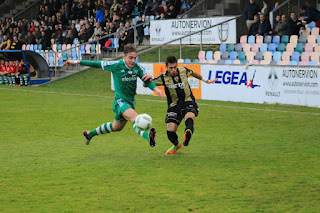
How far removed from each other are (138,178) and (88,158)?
1.83 meters

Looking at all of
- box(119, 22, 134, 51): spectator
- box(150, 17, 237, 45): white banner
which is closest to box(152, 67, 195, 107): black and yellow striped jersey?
box(150, 17, 237, 45): white banner

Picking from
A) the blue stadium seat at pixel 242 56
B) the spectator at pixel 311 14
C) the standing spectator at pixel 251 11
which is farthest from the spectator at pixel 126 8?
the spectator at pixel 311 14

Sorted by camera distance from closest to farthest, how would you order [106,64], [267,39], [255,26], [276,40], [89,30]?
1. [106,64]
2. [276,40]
3. [267,39]
4. [255,26]
5. [89,30]

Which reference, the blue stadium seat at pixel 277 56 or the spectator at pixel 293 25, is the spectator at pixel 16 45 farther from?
the blue stadium seat at pixel 277 56

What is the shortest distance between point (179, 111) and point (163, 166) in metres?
1.40

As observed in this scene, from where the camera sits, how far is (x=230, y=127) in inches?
506

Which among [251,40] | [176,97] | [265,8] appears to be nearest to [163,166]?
[176,97]

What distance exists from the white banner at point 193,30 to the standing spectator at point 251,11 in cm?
76

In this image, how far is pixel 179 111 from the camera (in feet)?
30.7

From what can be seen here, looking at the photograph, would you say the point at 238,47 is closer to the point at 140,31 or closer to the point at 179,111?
the point at 140,31

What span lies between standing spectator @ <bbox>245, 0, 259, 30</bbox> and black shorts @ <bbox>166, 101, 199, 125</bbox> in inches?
551

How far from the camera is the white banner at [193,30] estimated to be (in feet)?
77.6

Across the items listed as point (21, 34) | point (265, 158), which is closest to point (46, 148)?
point (265, 158)

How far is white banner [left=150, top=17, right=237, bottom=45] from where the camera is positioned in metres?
23.7
